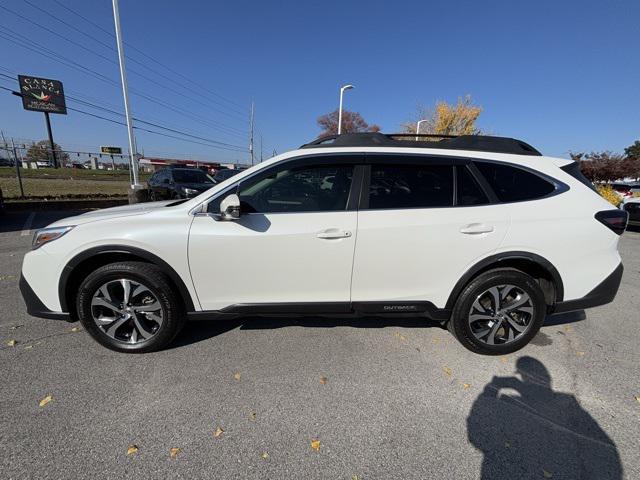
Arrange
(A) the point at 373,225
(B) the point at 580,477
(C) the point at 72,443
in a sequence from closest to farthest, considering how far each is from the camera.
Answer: (B) the point at 580,477, (C) the point at 72,443, (A) the point at 373,225

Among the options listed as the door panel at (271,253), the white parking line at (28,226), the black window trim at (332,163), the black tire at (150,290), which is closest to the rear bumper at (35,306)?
the black tire at (150,290)

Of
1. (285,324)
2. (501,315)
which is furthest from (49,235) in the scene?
(501,315)

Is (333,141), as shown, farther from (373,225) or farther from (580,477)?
(580,477)

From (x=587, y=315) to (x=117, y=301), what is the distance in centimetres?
496

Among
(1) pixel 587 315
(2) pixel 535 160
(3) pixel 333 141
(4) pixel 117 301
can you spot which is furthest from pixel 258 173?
(1) pixel 587 315

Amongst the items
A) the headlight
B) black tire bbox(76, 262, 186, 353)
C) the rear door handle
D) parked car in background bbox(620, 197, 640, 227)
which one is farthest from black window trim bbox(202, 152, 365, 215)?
parked car in background bbox(620, 197, 640, 227)

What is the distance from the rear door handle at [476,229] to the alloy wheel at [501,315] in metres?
0.53

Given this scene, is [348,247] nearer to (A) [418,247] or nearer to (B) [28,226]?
(A) [418,247]

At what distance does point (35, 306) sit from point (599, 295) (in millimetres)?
4866

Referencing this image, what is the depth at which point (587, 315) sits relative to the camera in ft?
12.1

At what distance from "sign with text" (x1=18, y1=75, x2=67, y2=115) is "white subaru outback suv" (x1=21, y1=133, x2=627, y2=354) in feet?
169

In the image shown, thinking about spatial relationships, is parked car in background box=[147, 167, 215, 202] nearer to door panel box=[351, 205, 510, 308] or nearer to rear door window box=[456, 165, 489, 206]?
door panel box=[351, 205, 510, 308]

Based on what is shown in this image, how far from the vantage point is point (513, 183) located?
2693mm

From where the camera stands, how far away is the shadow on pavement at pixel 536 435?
1.81 meters
